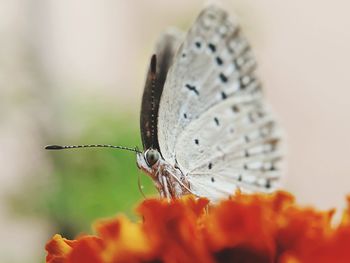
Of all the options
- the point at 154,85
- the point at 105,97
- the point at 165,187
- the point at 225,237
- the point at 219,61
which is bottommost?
the point at 225,237

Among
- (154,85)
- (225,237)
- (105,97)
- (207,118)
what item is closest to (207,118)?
(207,118)

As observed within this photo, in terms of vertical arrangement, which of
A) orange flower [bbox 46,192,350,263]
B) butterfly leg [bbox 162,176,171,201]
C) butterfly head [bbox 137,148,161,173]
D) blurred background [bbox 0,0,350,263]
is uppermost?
blurred background [bbox 0,0,350,263]

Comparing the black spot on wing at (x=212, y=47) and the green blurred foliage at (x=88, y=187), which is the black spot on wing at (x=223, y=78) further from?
the green blurred foliage at (x=88, y=187)

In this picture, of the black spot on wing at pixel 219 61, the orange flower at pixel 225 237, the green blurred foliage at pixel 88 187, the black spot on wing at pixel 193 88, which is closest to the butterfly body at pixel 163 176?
the black spot on wing at pixel 193 88

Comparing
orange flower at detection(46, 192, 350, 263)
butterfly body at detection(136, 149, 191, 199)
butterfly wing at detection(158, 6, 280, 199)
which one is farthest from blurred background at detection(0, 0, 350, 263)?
orange flower at detection(46, 192, 350, 263)

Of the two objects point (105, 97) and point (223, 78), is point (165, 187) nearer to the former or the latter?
point (223, 78)

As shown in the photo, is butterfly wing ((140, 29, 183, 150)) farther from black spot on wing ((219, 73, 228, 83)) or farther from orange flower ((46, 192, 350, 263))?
orange flower ((46, 192, 350, 263))

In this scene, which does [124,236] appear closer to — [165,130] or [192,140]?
[165,130]

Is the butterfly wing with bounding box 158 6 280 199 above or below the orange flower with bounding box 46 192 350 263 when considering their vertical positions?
above
